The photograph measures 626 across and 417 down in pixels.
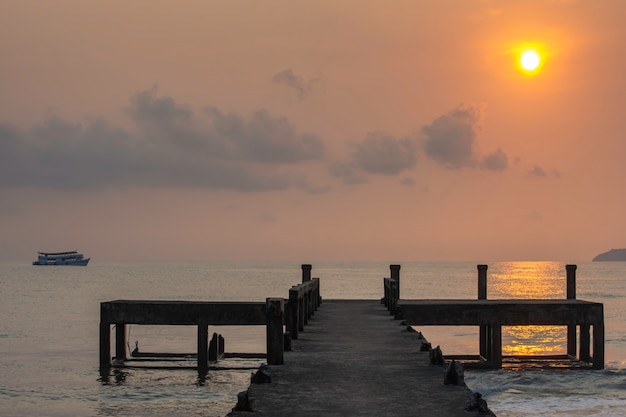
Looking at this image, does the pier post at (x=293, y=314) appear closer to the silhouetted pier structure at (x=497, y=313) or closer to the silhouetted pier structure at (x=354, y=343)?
the silhouetted pier structure at (x=354, y=343)

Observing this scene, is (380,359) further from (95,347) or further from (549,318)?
(95,347)

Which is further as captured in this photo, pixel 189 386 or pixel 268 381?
pixel 189 386

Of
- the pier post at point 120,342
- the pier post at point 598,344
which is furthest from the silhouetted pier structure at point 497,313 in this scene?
the pier post at point 120,342

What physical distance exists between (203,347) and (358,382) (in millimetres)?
19608

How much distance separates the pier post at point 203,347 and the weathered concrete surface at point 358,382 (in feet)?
36.5

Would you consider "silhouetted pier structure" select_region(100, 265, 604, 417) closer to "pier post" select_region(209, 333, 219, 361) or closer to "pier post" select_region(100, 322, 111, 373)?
"pier post" select_region(100, 322, 111, 373)

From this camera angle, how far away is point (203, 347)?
32.8 m

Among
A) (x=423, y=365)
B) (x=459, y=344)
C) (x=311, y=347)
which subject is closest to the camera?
(x=423, y=365)

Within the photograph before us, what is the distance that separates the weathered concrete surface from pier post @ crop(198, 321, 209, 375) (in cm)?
1112

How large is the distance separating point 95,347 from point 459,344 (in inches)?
919

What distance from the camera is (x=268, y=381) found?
531 inches

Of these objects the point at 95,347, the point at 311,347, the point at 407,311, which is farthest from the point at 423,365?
the point at 95,347

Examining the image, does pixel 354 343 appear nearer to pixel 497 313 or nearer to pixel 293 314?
pixel 293 314

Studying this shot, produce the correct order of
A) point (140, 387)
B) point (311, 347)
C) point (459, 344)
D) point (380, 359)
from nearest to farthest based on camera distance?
1. point (380, 359)
2. point (311, 347)
3. point (140, 387)
4. point (459, 344)
